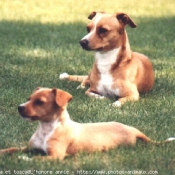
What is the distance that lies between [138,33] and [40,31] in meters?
2.10

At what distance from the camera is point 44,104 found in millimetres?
5562

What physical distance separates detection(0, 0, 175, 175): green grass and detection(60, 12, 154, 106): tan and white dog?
23cm

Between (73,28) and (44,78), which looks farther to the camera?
(73,28)

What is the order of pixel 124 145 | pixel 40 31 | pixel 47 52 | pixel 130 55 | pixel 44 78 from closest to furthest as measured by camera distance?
pixel 124 145 < pixel 130 55 < pixel 44 78 < pixel 47 52 < pixel 40 31

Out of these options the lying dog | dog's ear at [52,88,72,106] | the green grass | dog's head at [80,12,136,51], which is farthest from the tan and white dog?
dog's ear at [52,88,72,106]

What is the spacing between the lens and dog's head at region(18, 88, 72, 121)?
5477mm

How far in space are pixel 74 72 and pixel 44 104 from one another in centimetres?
412

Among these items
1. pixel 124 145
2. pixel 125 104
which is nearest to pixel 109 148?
pixel 124 145

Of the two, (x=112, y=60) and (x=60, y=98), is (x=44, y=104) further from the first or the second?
(x=112, y=60)

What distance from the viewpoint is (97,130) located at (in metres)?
5.84

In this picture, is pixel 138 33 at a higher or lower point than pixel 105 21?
lower

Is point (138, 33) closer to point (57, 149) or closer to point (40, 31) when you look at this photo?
point (40, 31)

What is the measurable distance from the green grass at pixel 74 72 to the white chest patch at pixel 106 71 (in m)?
0.28

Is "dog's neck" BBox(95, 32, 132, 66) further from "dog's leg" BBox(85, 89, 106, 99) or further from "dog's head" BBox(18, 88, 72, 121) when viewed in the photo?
"dog's head" BBox(18, 88, 72, 121)
